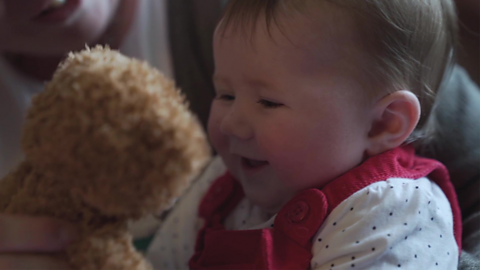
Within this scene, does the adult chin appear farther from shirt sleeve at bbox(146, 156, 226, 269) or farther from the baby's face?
shirt sleeve at bbox(146, 156, 226, 269)

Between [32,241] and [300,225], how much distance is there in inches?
15.1

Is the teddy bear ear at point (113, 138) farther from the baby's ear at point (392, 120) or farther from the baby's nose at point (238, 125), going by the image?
the baby's ear at point (392, 120)

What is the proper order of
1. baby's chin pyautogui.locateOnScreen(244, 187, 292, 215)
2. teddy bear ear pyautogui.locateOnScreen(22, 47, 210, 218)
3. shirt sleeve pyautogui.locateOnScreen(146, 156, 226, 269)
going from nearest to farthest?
1. teddy bear ear pyautogui.locateOnScreen(22, 47, 210, 218)
2. baby's chin pyautogui.locateOnScreen(244, 187, 292, 215)
3. shirt sleeve pyautogui.locateOnScreen(146, 156, 226, 269)

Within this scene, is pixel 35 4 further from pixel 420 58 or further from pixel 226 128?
pixel 420 58

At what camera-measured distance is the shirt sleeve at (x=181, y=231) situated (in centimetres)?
88

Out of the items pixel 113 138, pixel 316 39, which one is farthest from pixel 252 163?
pixel 113 138

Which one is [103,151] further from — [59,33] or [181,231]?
[181,231]

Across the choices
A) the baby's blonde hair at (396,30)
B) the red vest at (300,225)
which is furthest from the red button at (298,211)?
the baby's blonde hair at (396,30)

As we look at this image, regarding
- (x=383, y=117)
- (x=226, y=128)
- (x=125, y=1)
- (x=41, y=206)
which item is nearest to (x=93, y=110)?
(x=41, y=206)

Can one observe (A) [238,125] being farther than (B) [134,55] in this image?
No

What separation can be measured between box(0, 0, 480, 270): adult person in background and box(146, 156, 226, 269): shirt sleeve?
0.18 m

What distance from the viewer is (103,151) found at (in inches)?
15.4

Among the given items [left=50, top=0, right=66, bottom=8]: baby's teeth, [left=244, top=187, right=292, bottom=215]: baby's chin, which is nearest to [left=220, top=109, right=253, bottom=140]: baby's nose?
[left=244, top=187, right=292, bottom=215]: baby's chin

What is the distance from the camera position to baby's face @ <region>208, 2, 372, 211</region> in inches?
24.8
